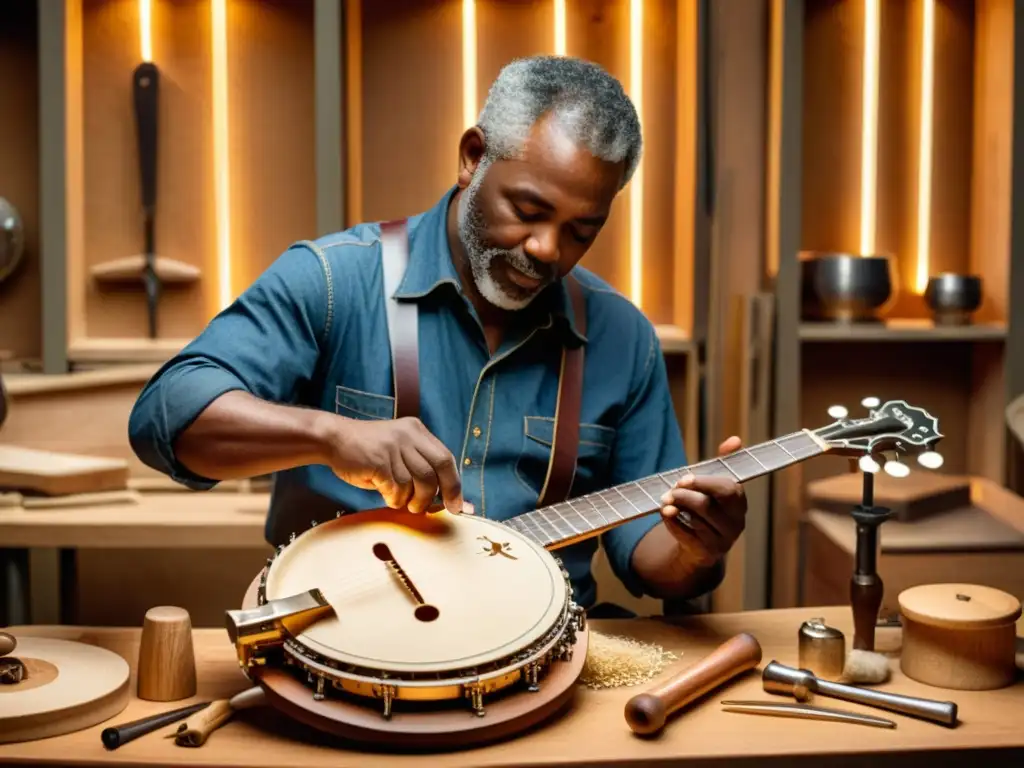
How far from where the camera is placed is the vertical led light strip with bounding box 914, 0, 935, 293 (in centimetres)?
373

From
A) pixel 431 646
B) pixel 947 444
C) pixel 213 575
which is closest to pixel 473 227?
pixel 431 646

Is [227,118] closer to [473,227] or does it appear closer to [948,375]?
[473,227]

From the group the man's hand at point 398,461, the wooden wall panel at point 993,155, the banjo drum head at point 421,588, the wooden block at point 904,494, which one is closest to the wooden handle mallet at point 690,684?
the banjo drum head at point 421,588

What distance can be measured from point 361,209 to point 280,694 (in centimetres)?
247

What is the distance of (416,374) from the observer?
2080 millimetres

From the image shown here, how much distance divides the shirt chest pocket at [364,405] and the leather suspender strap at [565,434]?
317mm

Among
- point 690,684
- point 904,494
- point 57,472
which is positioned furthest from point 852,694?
point 57,472

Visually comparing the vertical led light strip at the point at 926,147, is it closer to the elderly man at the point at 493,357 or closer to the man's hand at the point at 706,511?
the elderly man at the point at 493,357

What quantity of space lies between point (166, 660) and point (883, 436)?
3.73 feet

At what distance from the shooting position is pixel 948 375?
3873mm

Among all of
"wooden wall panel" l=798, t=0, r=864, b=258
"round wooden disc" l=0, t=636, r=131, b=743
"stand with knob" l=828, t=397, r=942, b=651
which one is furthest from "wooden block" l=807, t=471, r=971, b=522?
"round wooden disc" l=0, t=636, r=131, b=743

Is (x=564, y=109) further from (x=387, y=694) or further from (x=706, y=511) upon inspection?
(x=387, y=694)

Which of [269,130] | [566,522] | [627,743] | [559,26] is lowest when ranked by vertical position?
[627,743]

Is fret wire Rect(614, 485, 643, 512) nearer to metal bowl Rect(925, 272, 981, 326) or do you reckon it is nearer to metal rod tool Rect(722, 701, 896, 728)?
metal rod tool Rect(722, 701, 896, 728)
